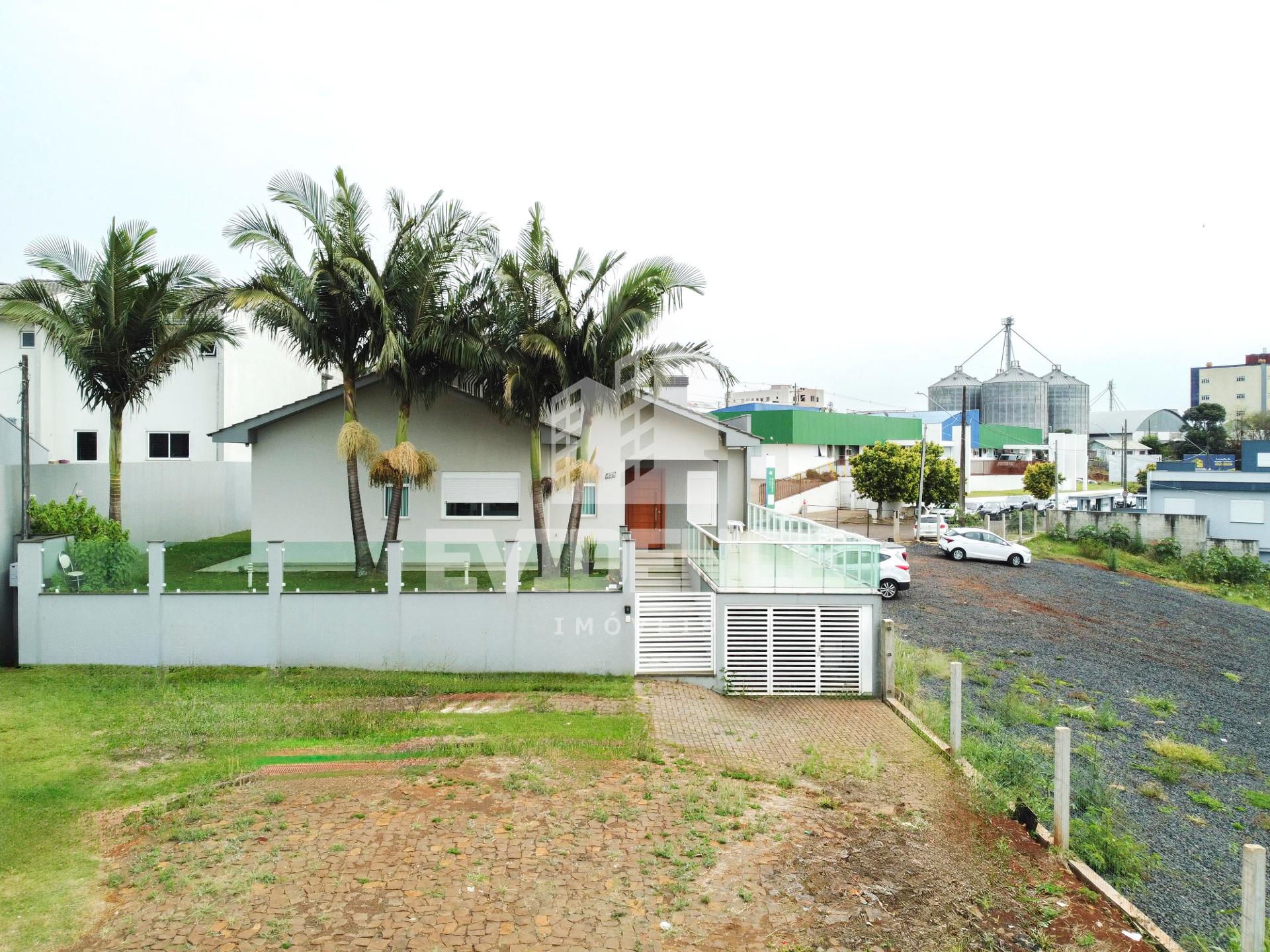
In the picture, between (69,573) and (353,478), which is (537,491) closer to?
(353,478)

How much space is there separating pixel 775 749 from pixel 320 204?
1367cm

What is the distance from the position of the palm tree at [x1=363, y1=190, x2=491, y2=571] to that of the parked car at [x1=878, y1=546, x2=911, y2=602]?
1321 centimetres

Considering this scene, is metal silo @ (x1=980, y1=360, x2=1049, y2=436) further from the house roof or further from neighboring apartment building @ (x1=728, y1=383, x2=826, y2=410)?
the house roof

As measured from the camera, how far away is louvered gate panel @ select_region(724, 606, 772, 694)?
15039 mm

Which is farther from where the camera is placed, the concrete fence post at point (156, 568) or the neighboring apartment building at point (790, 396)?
the neighboring apartment building at point (790, 396)

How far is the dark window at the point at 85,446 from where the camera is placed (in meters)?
27.1

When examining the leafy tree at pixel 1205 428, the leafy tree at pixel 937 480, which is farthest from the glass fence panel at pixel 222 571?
the leafy tree at pixel 1205 428

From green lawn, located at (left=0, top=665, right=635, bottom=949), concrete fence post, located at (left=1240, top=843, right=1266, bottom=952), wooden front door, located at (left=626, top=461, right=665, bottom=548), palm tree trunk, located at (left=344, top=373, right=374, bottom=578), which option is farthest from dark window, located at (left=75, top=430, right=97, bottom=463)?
concrete fence post, located at (left=1240, top=843, right=1266, bottom=952)

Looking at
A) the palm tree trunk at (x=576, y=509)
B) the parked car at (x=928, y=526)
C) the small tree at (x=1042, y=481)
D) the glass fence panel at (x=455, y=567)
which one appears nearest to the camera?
the glass fence panel at (x=455, y=567)

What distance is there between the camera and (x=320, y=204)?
17031mm

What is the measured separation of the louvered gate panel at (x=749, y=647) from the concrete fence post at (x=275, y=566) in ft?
26.2

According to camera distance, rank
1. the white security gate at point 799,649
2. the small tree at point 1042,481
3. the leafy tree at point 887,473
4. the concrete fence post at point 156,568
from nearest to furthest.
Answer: the concrete fence post at point 156,568 < the white security gate at point 799,649 < the leafy tree at point 887,473 < the small tree at point 1042,481

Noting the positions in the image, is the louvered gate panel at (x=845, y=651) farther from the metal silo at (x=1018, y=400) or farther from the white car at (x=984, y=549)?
the metal silo at (x=1018, y=400)

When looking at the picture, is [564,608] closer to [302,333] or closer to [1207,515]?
[302,333]
